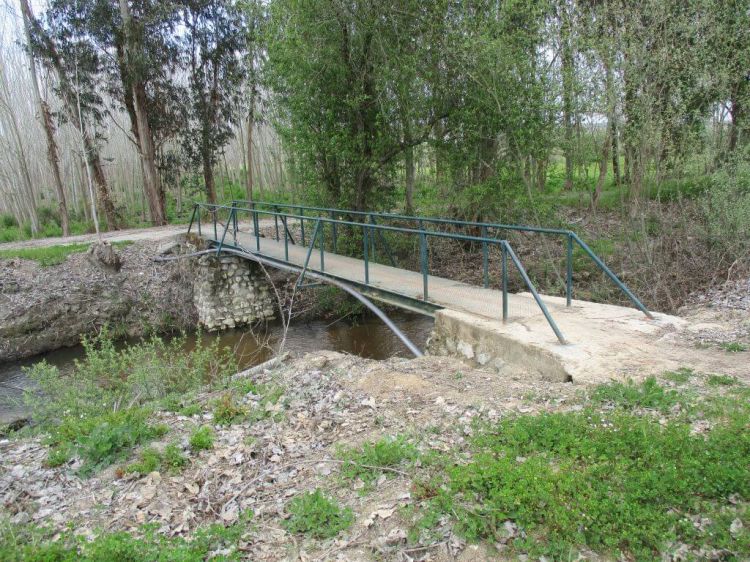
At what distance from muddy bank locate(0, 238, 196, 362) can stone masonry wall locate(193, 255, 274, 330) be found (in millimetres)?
538

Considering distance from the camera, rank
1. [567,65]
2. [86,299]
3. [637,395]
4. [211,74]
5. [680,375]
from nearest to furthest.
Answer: [637,395] → [680,375] → [567,65] → [86,299] → [211,74]

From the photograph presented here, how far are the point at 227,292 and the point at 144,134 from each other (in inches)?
355

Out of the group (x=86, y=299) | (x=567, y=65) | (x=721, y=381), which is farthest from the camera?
(x=86, y=299)

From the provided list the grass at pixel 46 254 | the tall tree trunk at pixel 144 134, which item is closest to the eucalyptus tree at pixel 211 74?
the tall tree trunk at pixel 144 134

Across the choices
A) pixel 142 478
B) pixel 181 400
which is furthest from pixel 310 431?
pixel 181 400

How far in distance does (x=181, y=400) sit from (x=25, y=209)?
77.3ft

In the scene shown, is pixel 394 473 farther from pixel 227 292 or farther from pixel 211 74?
pixel 211 74

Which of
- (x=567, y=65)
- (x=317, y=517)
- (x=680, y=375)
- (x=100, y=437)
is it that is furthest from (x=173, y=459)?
(x=567, y=65)

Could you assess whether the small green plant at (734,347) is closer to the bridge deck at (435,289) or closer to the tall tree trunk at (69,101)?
the bridge deck at (435,289)

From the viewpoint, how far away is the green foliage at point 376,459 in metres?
3.88

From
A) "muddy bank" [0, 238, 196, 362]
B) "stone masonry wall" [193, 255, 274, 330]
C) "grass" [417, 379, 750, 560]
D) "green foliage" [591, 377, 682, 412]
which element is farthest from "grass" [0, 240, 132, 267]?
"green foliage" [591, 377, 682, 412]

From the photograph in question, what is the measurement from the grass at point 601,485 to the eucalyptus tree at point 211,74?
20.7 metres

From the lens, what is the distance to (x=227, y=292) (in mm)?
14562

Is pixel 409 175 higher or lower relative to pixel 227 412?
higher
